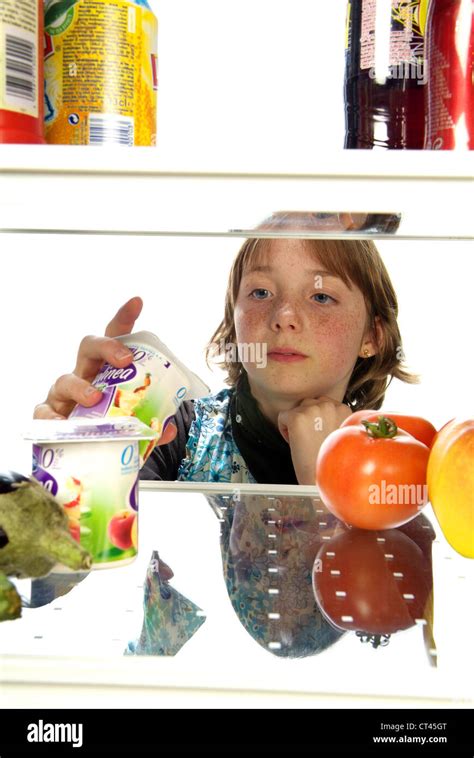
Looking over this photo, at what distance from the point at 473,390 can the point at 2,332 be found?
2.68ft

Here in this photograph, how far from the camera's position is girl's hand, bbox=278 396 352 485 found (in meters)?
1.37

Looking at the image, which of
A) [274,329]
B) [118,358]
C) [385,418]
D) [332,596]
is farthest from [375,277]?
[332,596]

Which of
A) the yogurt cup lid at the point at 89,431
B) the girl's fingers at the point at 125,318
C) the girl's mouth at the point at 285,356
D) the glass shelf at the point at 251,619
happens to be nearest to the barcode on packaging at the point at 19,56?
the yogurt cup lid at the point at 89,431

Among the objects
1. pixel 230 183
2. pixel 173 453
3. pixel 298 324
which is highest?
pixel 230 183

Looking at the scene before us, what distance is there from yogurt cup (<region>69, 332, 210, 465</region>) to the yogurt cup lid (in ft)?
0.17

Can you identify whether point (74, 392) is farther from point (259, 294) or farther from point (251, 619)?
point (259, 294)

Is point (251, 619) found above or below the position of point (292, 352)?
below

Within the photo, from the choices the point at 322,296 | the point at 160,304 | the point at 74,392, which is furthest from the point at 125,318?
the point at 74,392

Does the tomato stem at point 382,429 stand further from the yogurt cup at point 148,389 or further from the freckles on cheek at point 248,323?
the freckles on cheek at point 248,323

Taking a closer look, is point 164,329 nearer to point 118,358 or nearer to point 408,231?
point 118,358

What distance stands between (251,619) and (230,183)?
0.33 meters

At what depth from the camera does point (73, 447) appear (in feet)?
2.22

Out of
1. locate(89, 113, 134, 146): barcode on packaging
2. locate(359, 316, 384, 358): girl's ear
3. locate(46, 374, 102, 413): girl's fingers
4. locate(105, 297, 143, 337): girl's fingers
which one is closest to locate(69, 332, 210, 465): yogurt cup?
locate(46, 374, 102, 413): girl's fingers

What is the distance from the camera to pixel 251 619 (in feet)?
2.05
